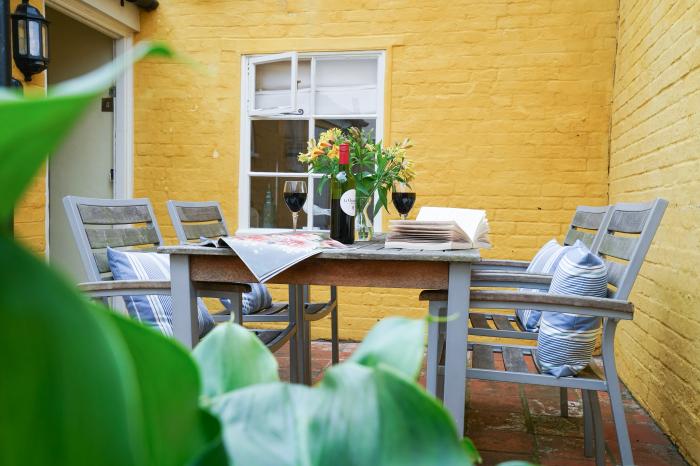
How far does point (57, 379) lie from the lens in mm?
158

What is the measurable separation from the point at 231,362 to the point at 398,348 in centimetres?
9

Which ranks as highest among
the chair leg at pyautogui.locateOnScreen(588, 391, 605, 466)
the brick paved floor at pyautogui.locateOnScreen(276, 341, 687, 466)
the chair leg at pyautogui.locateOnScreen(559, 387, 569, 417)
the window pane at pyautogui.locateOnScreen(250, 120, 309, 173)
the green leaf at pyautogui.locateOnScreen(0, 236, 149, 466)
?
the window pane at pyautogui.locateOnScreen(250, 120, 309, 173)

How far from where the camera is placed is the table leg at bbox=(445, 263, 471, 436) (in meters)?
1.93

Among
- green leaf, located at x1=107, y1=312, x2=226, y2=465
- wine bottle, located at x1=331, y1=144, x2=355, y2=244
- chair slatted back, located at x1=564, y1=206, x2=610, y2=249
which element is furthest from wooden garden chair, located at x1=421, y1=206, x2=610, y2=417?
green leaf, located at x1=107, y1=312, x2=226, y2=465

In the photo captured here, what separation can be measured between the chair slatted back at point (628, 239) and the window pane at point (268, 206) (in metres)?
2.57

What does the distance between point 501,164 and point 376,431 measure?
4.12 metres

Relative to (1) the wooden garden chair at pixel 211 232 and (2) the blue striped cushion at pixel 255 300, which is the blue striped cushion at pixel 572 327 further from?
(2) the blue striped cushion at pixel 255 300

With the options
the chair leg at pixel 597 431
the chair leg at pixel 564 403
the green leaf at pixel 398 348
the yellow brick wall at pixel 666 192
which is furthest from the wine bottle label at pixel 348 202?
the green leaf at pixel 398 348

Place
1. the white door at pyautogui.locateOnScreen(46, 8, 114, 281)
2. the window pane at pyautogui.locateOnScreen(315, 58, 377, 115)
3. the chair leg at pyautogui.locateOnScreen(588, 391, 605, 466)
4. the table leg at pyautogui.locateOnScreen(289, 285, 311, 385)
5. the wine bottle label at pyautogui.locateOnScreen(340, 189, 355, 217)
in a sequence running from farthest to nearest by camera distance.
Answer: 1. the white door at pyautogui.locateOnScreen(46, 8, 114, 281)
2. the window pane at pyautogui.locateOnScreen(315, 58, 377, 115)
3. the table leg at pyautogui.locateOnScreen(289, 285, 311, 385)
4. the wine bottle label at pyautogui.locateOnScreen(340, 189, 355, 217)
5. the chair leg at pyautogui.locateOnScreen(588, 391, 605, 466)

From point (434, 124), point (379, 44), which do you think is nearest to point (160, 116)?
point (379, 44)

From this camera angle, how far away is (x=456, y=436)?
0.77ft

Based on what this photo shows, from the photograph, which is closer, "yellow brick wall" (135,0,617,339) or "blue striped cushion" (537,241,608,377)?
"blue striped cushion" (537,241,608,377)

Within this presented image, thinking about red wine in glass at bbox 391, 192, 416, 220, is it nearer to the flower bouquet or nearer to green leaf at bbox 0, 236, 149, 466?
the flower bouquet

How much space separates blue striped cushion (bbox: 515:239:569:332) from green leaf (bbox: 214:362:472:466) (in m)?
2.43
